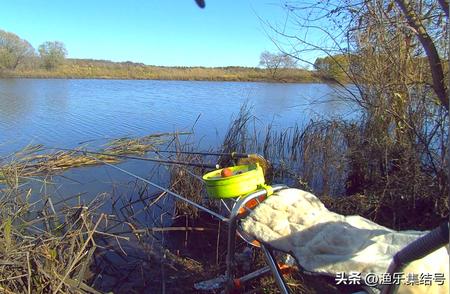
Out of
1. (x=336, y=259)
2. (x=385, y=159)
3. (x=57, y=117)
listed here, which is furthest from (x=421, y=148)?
(x=57, y=117)

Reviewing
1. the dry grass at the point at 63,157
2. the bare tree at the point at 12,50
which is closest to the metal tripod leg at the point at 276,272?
the dry grass at the point at 63,157

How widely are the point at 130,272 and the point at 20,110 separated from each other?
10531 mm

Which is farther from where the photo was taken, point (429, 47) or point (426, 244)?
point (429, 47)

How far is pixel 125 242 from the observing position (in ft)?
14.6

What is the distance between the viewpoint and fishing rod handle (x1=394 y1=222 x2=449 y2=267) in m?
1.12

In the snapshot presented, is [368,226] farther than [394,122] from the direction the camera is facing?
No

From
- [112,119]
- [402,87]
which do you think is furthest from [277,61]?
[112,119]

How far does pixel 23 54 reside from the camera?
40000mm

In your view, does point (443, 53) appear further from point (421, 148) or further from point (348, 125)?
point (348, 125)

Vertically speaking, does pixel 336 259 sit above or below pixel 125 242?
above

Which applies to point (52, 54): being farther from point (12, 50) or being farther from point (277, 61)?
point (277, 61)

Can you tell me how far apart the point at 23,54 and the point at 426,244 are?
149 feet

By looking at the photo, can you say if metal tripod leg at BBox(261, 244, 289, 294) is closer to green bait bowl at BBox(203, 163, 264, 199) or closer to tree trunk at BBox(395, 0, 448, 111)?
green bait bowl at BBox(203, 163, 264, 199)

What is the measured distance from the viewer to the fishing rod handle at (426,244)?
3.68 feet
